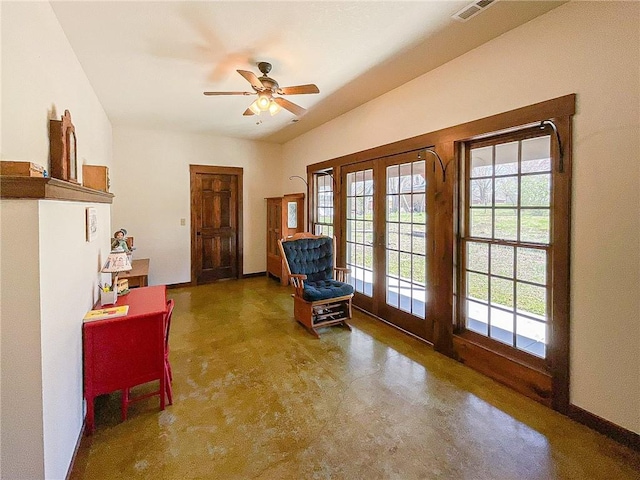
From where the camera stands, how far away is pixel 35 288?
1.31 m

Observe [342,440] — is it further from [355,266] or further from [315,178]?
[315,178]

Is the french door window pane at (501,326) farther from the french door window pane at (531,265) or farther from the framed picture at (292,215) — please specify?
the framed picture at (292,215)

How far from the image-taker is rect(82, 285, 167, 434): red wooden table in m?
1.98

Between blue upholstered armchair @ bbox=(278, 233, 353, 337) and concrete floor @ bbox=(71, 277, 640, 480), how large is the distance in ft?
1.77

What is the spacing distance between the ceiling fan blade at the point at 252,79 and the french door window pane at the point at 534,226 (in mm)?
2444

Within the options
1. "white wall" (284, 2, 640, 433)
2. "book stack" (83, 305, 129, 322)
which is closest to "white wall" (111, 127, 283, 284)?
"book stack" (83, 305, 129, 322)

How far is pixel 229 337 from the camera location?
3422mm

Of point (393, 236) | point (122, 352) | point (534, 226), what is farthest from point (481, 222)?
point (122, 352)

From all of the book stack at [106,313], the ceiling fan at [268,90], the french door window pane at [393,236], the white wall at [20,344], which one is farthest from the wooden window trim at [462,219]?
the white wall at [20,344]

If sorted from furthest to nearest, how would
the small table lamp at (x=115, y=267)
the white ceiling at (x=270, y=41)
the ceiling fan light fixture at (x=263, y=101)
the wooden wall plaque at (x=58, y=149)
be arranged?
1. the ceiling fan light fixture at (x=263, y=101)
2. the small table lamp at (x=115, y=267)
3. the white ceiling at (x=270, y=41)
4. the wooden wall plaque at (x=58, y=149)

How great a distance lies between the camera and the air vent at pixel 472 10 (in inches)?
80.9

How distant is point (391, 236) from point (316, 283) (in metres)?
1.08

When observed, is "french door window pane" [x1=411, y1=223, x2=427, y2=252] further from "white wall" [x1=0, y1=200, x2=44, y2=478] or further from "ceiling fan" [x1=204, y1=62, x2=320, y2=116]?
"white wall" [x1=0, y1=200, x2=44, y2=478]

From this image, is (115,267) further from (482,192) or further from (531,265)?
(531,265)
